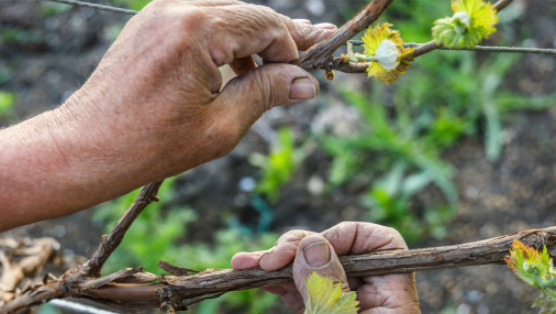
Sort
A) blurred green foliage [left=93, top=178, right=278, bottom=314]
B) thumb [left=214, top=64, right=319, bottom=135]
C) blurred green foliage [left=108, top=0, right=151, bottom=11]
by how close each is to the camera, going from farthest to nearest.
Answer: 1. blurred green foliage [left=108, top=0, right=151, bottom=11]
2. blurred green foliage [left=93, top=178, right=278, bottom=314]
3. thumb [left=214, top=64, right=319, bottom=135]

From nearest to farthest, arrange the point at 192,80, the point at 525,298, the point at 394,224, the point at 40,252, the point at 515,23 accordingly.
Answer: the point at 192,80
the point at 40,252
the point at 525,298
the point at 394,224
the point at 515,23

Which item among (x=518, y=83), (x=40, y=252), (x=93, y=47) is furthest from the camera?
(x=93, y=47)

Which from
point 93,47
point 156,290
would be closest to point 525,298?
point 156,290

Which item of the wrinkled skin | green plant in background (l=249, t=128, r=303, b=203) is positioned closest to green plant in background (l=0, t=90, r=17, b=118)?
green plant in background (l=249, t=128, r=303, b=203)

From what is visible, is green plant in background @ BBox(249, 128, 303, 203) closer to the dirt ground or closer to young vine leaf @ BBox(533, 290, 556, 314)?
the dirt ground

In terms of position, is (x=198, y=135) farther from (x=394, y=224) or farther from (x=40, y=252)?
(x=394, y=224)

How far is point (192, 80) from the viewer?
801 millimetres

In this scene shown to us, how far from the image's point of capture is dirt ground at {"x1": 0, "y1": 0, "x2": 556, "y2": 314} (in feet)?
7.20

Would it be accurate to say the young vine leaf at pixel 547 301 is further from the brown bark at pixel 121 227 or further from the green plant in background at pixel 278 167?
the green plant in background at pixel 278 167

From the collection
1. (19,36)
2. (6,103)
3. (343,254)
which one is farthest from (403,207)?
(19,36)

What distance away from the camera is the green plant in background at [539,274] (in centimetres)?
65

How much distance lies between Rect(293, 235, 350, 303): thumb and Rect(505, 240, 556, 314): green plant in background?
0.95ft

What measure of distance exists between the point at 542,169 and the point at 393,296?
1773 mm

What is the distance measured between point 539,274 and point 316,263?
0.34 meters
